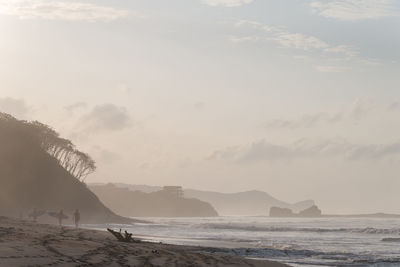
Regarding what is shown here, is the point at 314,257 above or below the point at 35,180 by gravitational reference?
below

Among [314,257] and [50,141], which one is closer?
[314,257]

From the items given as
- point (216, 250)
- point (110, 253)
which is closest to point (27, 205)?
point (216, 250)

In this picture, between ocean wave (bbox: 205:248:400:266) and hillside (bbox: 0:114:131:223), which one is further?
hillside (bbox: 0:114:131:223)

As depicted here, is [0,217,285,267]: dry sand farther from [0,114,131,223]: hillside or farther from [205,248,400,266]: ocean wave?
[0,114,131,223]: hillside

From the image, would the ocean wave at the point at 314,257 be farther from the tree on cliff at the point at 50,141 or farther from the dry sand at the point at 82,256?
the tree on cliff at the point at 50,141

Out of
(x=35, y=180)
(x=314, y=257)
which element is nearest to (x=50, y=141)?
(x=35, y=180)

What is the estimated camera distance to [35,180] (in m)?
114

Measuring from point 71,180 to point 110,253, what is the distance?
354 ft

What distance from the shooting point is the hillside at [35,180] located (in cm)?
10844

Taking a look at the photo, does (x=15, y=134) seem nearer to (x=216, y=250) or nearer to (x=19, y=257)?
(x=216, y=250)

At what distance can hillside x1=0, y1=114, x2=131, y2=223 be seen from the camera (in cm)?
10844

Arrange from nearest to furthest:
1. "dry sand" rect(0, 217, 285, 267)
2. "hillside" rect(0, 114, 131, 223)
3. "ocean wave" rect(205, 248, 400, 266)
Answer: "dry sand" rect(0, 217, 285, 267)
"ocean wave" rect(205, 248, 400, 266)
"hillside" rect(0, 114, 131, 223)

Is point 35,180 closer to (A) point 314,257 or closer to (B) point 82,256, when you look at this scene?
(A) point 314,257

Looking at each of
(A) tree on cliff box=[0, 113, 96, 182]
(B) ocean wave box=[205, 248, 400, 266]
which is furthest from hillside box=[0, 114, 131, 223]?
(B) ocean wave box=[205, 248, 400, 266]
